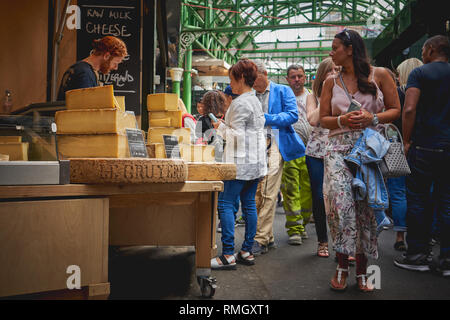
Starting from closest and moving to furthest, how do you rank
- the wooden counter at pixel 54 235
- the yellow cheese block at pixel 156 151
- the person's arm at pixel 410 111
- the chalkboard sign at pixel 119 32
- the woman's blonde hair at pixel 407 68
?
the wooden counter at pixel 54 235, the yellow cheese block at pixel 156 151, the person's arm at pixel 410 111, the woman's blonde hair at pixel 407 68, the chalkboard sign at pixel 119 32

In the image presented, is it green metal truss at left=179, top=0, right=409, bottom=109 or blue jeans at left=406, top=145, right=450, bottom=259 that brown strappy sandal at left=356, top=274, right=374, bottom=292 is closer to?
blue jeans at left=406, top=145, right=450, bottom=259

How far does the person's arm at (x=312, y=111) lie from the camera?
3367 mm

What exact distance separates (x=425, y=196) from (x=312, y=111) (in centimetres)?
117

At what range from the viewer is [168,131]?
261 cm

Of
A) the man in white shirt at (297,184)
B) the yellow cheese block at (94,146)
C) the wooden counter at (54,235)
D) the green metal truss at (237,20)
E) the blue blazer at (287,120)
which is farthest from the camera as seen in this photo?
the green metal truss at (237,20)

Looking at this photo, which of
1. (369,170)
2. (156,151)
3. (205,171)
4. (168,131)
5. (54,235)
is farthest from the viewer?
(168,131)

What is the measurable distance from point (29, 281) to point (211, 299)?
109 cm

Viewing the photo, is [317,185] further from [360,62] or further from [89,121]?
[89,121]

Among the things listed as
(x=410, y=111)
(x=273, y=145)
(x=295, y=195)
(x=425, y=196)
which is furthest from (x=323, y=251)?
(x=410, y=111)

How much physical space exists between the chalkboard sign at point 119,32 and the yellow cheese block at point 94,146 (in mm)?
2951

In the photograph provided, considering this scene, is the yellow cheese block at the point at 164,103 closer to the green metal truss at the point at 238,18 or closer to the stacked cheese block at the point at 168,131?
the stacked cheese block at the point at 168,131

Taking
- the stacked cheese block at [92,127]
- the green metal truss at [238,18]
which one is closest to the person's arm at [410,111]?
the stacked cheese block at [92,127]

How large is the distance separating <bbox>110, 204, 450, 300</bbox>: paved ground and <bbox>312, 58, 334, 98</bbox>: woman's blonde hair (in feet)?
4.98
